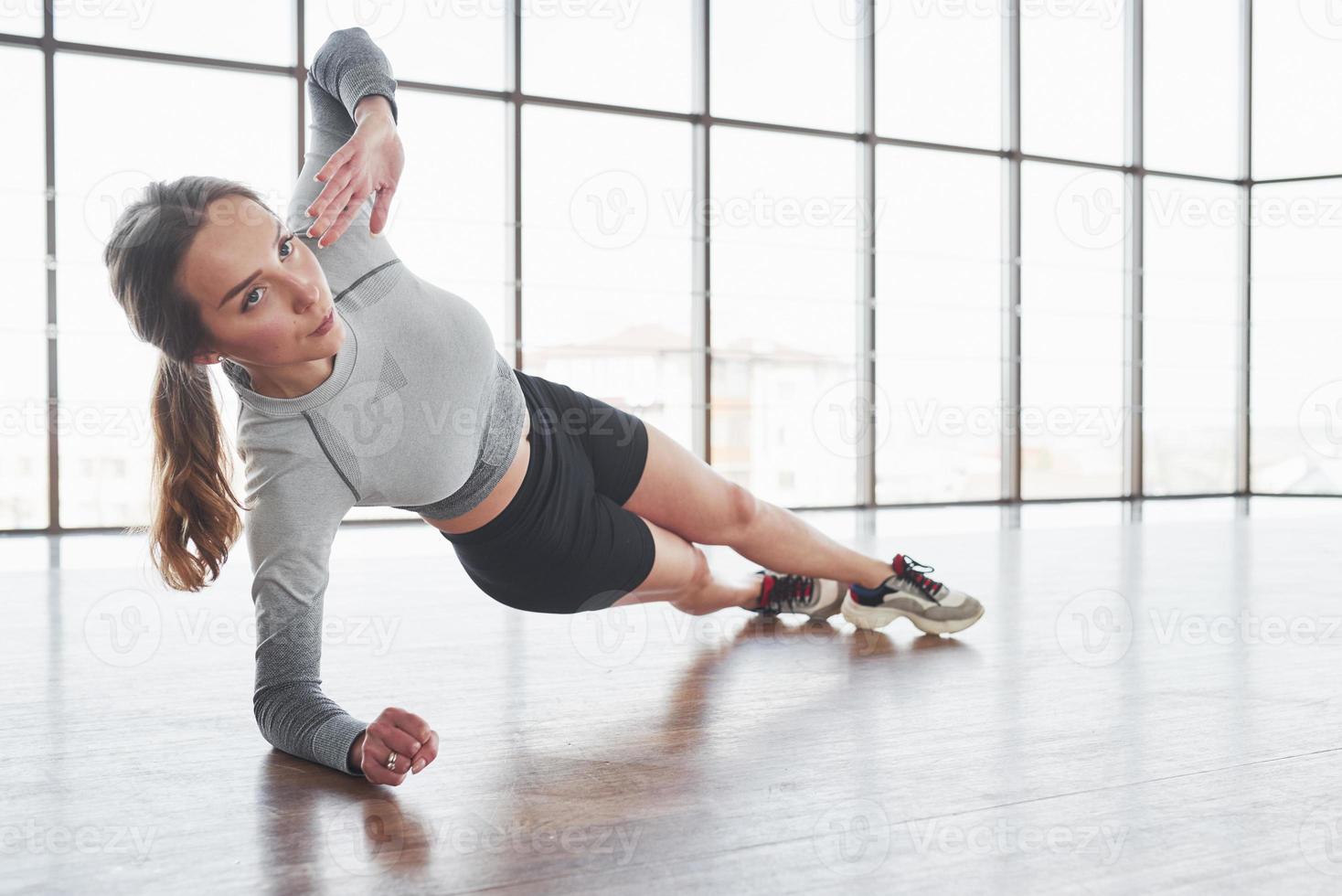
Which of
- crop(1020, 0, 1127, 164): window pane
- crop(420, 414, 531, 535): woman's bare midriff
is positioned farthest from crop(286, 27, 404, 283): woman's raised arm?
crop(1020, 0, 1127, 164): window pane

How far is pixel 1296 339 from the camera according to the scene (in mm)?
7230

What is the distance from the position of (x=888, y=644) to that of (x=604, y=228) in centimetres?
379

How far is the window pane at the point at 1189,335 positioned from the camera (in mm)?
6926

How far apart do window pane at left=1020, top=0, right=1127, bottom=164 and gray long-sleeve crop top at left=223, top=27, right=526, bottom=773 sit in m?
5.66

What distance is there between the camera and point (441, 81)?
5148mm

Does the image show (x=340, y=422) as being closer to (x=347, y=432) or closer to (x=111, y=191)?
(x=347, y=432)

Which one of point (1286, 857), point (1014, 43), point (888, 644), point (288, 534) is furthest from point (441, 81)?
point (1286, 857)

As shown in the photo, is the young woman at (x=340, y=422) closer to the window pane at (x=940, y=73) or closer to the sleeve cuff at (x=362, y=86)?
the sleeve cuff at (x=362, y=86)

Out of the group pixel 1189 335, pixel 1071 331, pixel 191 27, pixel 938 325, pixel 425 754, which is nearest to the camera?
pixel 425 754

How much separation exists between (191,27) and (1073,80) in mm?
4748

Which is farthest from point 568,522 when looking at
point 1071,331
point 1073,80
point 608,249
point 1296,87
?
point 1296,87

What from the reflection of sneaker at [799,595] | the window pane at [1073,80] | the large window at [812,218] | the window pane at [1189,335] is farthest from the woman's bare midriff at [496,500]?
the window pane at [1189,335]

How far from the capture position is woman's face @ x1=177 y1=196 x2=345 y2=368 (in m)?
1.21

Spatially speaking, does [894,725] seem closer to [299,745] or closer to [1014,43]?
[299,745]
